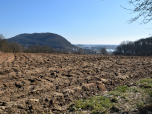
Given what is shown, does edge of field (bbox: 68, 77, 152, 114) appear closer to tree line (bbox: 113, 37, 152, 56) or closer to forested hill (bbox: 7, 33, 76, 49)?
tree line (bbox: 113, 37, 152, 56)

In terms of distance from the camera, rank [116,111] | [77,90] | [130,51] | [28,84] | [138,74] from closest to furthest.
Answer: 1. [116,111]
2. [77,90]
3. [28,84]
4. [138,74]
5. [130,51]

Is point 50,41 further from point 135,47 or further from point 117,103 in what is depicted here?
point 117,103

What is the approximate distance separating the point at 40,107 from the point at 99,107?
2015 millimetres

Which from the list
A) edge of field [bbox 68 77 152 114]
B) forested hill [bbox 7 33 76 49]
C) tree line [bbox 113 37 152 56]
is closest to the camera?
edge of field [bbox 68 77 152 114]

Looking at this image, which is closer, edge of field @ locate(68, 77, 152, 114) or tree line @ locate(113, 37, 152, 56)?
edge of field @ locate(68, 77, 152, 114)

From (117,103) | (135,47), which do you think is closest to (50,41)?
(135,47)

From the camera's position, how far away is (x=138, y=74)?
7.81m

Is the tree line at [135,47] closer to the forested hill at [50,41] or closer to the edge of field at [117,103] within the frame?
the edge of field at [117,103]

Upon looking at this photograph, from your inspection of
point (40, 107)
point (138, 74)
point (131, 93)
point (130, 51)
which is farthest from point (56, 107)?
point (130, 51)

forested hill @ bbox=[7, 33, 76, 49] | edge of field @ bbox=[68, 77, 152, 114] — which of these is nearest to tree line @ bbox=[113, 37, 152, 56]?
edge of field @ bbox=[68, 77, 152, 114]

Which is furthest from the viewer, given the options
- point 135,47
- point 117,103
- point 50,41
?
point 50,41

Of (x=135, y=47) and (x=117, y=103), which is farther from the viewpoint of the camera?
(x=135, y=47)

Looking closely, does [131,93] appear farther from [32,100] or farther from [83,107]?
[32,100]

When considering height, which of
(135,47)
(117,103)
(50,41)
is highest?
(50,41)
